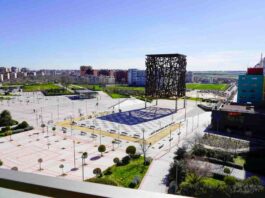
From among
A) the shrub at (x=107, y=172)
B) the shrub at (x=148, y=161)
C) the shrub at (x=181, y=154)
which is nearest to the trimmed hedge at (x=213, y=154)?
the shrub at (x=181, y=154)

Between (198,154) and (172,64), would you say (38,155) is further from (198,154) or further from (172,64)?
(172,64)

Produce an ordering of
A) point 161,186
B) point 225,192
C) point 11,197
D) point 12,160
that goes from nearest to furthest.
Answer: point 11,197, point 225,192, point 161,186, point 12,160

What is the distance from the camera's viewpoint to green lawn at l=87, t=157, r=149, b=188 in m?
13.4

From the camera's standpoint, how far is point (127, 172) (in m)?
14.4

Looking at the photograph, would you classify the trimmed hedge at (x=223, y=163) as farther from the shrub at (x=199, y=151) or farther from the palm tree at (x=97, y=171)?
the palm tree at (x=97, y=171)

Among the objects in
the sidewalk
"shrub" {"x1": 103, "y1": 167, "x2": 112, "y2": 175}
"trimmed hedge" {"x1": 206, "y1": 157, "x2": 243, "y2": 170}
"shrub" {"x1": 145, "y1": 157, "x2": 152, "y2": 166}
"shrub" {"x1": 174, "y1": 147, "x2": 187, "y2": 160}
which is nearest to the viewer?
the sidewalk

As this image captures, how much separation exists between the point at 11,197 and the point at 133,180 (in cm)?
1239

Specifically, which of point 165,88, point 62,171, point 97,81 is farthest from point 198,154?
point 97,81

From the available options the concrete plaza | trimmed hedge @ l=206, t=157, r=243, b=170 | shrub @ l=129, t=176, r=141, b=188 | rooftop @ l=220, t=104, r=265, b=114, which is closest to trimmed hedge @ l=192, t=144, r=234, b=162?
trimmed hedge @ l=206, t=157, r=243, b=170

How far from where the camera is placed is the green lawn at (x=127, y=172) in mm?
13380

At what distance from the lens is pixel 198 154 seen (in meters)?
16.5

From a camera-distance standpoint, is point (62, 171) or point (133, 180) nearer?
point (133, 180)

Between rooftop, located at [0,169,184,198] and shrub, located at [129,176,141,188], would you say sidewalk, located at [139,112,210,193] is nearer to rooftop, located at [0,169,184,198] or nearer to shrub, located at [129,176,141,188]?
shrub, located at [129,176,141,188]

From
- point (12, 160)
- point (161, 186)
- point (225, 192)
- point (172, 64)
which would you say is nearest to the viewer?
point (225, 192)
